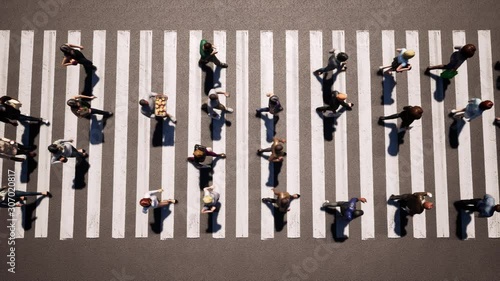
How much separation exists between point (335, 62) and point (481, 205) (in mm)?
6165

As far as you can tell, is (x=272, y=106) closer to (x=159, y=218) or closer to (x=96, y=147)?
(x=159, y=218)

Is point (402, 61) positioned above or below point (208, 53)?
below

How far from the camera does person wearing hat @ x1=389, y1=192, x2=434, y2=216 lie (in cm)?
942

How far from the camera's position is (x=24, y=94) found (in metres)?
11.4

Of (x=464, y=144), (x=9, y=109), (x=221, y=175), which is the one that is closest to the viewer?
(x=9, y=109)

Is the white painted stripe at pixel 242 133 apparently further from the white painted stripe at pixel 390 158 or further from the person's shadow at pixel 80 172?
the person's shadow at pixel 80 172

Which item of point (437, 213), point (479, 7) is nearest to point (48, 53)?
point (437, 213)

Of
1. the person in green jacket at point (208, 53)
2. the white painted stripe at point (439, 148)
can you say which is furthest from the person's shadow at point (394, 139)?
the person in green jacket at point (208, 53)

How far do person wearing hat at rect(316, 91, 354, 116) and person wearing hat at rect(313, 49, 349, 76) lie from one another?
97 cm

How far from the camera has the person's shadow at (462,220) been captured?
36.0 ft

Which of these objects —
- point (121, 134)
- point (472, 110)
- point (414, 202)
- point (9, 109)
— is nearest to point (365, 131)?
point (414, 202)

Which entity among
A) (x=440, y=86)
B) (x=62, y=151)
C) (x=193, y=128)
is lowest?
(x=62, y=151)

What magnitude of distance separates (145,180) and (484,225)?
11.3 m

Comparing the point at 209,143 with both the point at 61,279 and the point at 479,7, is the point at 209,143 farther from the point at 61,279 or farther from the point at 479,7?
the point at 479,7
